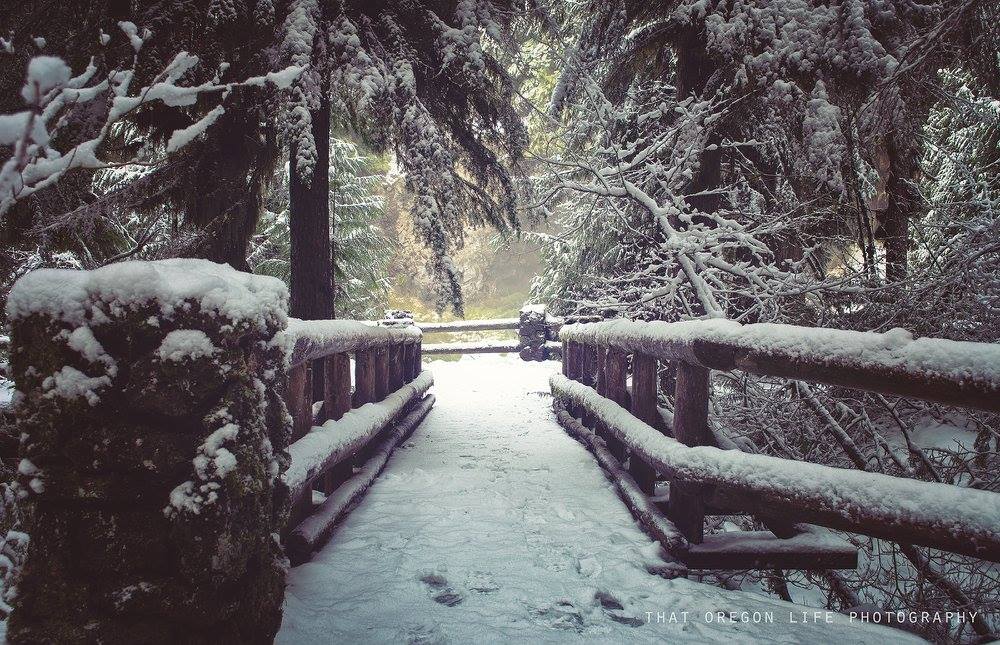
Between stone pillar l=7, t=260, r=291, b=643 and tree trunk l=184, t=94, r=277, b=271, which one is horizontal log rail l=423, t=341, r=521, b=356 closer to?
tree trunk l=184, t=94, r=277, b=271

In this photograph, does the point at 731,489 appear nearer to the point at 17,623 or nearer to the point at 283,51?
the point at 17,623

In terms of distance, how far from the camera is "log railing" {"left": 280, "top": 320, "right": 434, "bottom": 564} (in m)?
2.77

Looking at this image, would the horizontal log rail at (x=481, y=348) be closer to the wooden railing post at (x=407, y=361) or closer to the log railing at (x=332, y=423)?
the wooden railing post at (x=407, y=361)

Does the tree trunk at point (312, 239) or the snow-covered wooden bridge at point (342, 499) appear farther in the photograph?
the tree trunk at point (312, 239)

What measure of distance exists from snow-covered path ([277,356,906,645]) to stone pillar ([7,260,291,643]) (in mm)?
699

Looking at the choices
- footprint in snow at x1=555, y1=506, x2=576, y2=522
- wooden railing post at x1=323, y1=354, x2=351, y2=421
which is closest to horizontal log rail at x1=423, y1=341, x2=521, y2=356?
wooden railing post at x1=323, y1=354, x2=351, y2=421

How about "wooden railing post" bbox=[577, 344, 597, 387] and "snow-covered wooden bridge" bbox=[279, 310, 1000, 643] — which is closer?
"snow-covered wooden bridge" bbox=[279, 310, 1000, 643]

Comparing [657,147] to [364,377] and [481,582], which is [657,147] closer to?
[364,377]

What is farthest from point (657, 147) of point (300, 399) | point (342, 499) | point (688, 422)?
point (342, 499)

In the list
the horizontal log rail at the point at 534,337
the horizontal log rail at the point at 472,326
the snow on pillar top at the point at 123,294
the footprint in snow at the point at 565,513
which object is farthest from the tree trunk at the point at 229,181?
the horizontal log rail at the point at 472,326

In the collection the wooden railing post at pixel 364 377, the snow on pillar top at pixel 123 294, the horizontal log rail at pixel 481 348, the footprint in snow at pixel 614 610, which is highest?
the snow on pillar top at pixel 123 294

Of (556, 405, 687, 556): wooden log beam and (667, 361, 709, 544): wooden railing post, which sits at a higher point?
(667, 361, 709, 544): wooden railing post

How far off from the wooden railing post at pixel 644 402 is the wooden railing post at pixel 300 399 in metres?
2.36

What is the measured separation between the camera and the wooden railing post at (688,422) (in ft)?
9.57
